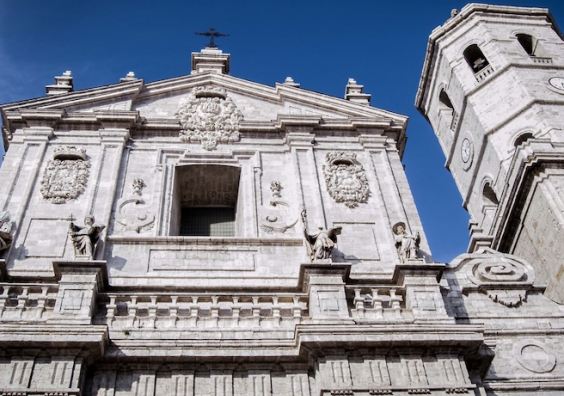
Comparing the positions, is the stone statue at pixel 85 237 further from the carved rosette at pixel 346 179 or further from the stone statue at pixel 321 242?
the carved rosette at pixel 346 179

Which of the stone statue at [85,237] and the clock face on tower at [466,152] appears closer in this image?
the stone statue at [85,237]

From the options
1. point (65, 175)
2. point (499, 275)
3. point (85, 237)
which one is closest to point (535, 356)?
point (499, 275)

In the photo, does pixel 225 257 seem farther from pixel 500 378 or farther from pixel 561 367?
pixel 561 367

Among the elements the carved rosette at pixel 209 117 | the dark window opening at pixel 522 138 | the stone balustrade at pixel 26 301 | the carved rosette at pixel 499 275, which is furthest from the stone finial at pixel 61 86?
the dark window opening at pixel 522 138

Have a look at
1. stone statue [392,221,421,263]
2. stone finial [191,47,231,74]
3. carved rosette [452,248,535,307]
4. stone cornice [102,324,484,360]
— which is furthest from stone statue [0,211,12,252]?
carved rosette [452,248,535,307]

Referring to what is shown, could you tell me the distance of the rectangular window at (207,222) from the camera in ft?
55.7

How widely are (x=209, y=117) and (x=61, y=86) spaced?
451cm

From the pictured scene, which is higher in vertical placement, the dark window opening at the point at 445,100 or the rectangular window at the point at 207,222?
the dark window opening at the point at 445,100

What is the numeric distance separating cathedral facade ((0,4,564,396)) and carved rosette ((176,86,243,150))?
0.18ft

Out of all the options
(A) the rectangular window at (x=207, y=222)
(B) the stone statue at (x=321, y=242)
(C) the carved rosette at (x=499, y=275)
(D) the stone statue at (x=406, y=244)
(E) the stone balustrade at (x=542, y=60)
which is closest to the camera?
(B) the stone statue at (x=321, y=242)

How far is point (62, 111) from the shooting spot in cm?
1784

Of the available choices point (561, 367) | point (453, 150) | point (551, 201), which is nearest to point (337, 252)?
point (561, 367)

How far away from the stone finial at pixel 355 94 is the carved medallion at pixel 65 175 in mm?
7690

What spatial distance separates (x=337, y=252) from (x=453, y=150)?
52.5 ft
